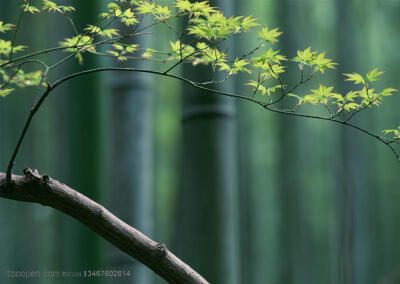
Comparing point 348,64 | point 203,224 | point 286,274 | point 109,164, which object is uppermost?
point 348,64

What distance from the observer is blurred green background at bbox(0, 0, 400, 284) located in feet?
4.25

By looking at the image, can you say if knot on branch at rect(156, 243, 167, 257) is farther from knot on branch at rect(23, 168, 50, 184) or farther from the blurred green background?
the blurred green background

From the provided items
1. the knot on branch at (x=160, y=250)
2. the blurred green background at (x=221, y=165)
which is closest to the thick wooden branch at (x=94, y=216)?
the knot on branch at (x=160, y=250)

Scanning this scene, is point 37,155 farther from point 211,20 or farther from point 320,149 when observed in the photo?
point 320,149

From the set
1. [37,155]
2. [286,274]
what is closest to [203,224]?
[37,155]

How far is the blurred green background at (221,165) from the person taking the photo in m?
1.29

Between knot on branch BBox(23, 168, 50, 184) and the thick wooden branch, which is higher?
knot on branch BBox(23, 168, 50, 184)

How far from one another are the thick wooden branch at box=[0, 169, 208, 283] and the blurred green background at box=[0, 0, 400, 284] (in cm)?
37

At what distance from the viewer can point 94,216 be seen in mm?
748

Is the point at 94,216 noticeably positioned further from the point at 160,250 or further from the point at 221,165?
the point at 221,165

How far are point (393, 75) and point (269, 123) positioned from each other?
1626 millimetres

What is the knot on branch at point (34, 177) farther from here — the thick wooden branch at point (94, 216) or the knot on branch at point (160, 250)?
the knot on branch at point (160, 250)

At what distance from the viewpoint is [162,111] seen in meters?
6.14


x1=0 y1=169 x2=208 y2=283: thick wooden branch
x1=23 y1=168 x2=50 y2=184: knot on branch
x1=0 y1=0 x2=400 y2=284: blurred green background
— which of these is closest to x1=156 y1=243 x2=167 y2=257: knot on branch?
x1=0 y1=169 x2=208 y2=283: thick wooden branch
